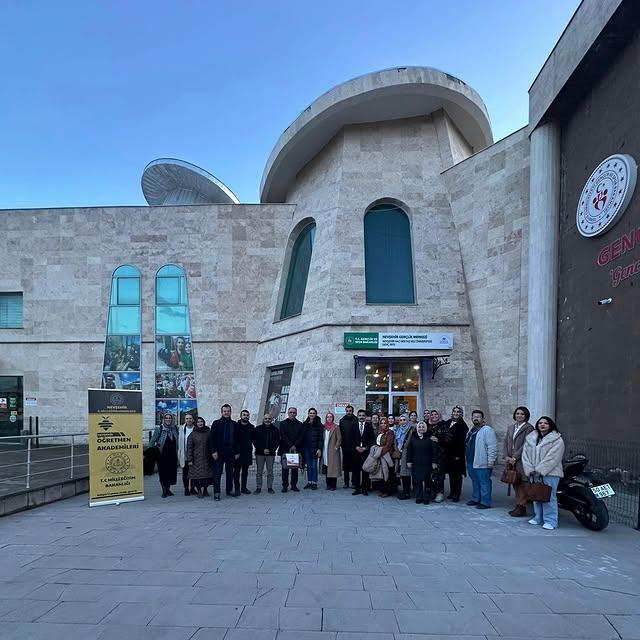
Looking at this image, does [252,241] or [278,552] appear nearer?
[278,552]

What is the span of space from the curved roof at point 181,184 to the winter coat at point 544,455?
2507cm

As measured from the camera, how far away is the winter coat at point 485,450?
25.9 feet

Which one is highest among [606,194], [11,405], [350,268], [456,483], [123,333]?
[606,194]

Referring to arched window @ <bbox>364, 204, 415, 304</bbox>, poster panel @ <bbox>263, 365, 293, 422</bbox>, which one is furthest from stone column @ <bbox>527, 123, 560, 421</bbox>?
poster panel @ <bbox>263, 365, 293, 422</bbox>

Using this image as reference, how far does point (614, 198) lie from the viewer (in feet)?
31.6

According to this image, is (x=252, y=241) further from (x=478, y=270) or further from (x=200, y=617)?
(x=200, y=617)

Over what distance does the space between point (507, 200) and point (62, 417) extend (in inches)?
785

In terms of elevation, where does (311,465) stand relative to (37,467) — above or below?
above

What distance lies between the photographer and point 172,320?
768 inches

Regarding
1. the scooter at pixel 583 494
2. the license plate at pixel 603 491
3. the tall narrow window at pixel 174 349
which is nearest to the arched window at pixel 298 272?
the tall narrow window at pixel 174 349

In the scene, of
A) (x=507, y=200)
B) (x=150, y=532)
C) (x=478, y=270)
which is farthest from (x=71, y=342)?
(x=507, y=200)

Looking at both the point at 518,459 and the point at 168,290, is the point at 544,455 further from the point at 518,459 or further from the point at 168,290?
the point at 168,290

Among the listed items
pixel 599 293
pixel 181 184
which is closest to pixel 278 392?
pixel 599 293

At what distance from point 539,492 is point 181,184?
28.4 m
